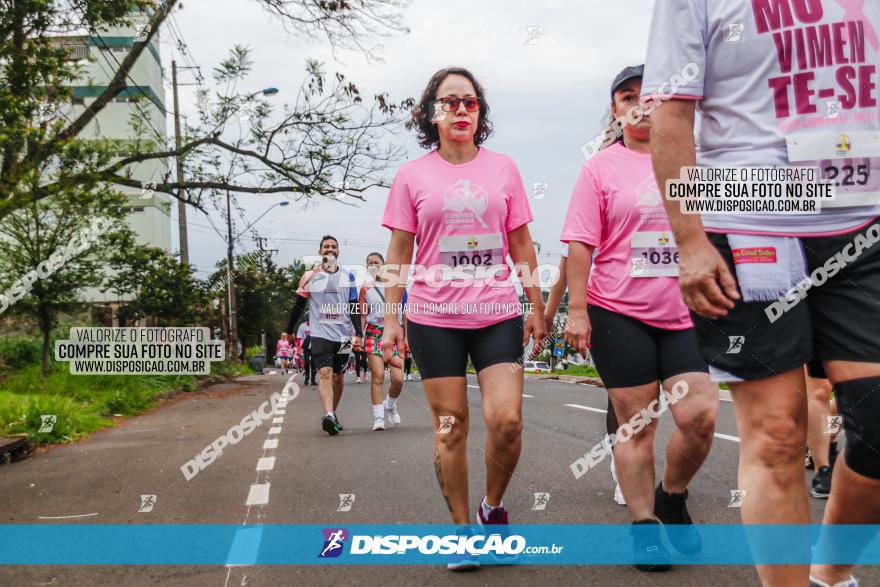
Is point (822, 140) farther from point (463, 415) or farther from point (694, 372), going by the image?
point (463, 415)

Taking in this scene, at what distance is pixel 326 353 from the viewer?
9.66m

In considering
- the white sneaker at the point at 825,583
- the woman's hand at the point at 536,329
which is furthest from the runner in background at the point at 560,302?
the white sneaker at the point at 825,583

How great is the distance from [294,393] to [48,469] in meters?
11.1

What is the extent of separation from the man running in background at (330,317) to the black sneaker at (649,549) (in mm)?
6077

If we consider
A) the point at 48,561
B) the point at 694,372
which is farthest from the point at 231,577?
the point at 694,372

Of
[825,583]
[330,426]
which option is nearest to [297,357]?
[330,426]

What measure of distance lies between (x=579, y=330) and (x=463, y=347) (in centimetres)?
55

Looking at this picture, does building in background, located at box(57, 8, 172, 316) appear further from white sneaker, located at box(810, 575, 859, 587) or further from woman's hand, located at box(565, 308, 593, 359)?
white sneaker, located at box(810, 575, 859, 587)

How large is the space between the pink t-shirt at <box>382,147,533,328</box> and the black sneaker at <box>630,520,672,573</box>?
3.54 feet

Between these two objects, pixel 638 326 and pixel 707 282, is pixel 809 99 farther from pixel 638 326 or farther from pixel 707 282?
pixel 638 326

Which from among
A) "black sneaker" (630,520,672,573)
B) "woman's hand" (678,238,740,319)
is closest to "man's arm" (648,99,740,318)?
"woman's hand" (678,238,740,319)

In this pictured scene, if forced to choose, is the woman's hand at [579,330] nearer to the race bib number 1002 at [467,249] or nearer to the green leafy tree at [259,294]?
the race bib number 1002 at [467,249]

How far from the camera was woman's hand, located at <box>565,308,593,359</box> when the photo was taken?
393cm

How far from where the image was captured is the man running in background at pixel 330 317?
9445 millimetres
